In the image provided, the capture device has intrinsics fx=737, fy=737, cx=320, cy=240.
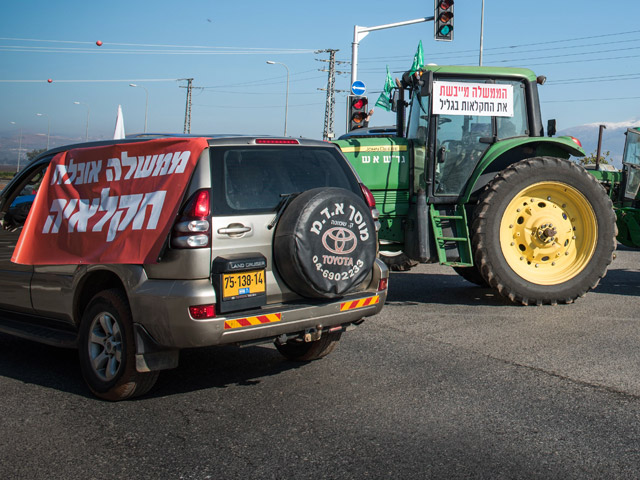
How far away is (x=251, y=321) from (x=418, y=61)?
547 cm

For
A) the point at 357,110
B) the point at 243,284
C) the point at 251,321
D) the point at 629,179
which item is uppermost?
the point at 357,110

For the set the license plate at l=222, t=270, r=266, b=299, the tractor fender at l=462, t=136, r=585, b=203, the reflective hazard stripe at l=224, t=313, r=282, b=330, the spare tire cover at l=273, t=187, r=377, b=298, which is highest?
the tractor fender at l=462, t=136, r=585, b=203

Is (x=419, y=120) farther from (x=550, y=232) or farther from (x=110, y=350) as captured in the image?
(x=110, y=350)

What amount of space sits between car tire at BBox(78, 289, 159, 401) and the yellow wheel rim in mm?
5009

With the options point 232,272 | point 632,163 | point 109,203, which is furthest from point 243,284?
point 632,163

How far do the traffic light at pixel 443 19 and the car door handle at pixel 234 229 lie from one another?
13234 millimetres

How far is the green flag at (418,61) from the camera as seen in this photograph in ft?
29.5

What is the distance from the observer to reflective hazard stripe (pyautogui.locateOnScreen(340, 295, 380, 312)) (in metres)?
5.09

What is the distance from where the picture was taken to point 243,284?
4.66 m

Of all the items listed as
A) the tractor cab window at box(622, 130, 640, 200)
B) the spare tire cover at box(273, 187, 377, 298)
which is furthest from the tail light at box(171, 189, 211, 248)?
the tractor cab window at box(622, 130, 640, 200)

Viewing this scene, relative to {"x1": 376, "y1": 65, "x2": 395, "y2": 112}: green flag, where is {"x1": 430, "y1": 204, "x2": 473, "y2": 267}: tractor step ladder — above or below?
below

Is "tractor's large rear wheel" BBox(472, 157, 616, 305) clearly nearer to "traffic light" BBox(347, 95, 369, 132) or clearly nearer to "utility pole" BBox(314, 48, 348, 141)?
"traffic light" BBox(347, 95, 369, 132)

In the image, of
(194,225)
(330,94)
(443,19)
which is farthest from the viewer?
(330,94)

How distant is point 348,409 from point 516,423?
104 cm
